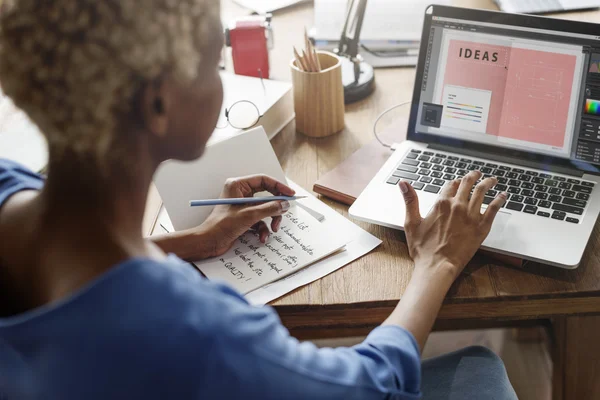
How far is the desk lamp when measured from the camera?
4.47 feet

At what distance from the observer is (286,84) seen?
52.3 inches

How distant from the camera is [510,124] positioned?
1.06m

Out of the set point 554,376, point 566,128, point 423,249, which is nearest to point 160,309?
point 423,249

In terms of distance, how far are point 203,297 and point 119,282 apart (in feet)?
0.26

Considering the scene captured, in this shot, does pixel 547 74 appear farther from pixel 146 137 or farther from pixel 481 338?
pixel 481 338

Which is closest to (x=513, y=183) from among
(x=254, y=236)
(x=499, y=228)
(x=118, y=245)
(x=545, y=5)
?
(x=499, y=228)

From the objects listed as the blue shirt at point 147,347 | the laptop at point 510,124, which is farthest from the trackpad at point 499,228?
the blue shirt at point 147,347

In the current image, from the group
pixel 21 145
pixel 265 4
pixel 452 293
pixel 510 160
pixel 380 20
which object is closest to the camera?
pixel 452 293

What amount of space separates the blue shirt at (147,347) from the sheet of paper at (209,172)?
1.35 feet

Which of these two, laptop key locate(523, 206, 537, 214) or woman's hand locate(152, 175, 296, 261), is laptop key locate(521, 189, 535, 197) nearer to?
laptop key locate(523, 206, 537, 214)

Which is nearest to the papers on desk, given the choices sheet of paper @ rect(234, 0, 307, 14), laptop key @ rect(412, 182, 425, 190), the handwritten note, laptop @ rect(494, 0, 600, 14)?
the handwritten note

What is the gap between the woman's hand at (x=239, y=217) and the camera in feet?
3.12

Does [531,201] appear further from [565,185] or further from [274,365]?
[274,365]

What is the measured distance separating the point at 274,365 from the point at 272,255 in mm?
387
